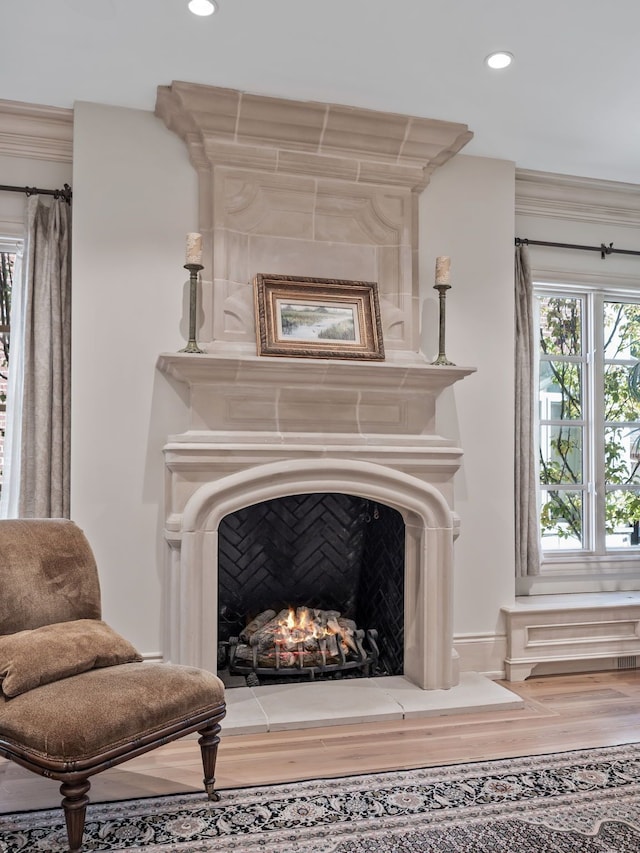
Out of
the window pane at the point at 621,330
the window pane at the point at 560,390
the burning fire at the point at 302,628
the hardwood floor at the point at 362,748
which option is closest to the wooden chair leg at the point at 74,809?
the hardwood floor at the point at 362,748

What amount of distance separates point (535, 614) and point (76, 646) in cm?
243

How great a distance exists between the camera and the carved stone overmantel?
337 centimetres

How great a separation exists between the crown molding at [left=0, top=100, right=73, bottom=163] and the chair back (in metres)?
1.86

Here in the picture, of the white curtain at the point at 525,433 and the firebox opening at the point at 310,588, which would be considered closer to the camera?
the firebox opening at the point at 310,588

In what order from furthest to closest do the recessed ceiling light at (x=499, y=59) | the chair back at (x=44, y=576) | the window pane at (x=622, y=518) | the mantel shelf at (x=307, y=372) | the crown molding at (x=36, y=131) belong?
the window pane at (x=622, y=518), the crown molding at (x=36, y=131), the mantel shelf at (x=307, y=372), the recessed ceiling light at (x=499, y=59), the chair back at (x=44, y=576)

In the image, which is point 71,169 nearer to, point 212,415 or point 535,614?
point 212,415

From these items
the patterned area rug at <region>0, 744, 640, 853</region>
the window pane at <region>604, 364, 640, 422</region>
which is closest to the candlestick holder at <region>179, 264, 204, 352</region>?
the patterned area rug at <region>0, 744, 640, 853</region>

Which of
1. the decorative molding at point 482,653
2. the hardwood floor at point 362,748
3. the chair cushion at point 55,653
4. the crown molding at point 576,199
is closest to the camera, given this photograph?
the chair cushion at point 55,653

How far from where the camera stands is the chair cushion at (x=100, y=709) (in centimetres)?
196

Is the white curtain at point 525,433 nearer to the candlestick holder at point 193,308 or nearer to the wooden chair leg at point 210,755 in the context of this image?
the candlestick holder at point 193,308

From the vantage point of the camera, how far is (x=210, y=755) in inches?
94.3

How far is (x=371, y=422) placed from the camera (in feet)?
11.5

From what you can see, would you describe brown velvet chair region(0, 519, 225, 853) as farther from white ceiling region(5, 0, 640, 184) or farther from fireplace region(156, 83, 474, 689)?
white ceiling region(5, 0, 640, 184)

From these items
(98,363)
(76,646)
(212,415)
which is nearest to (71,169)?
(98,363)
